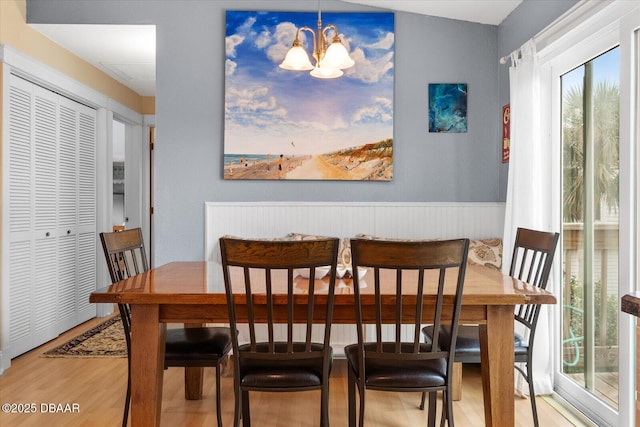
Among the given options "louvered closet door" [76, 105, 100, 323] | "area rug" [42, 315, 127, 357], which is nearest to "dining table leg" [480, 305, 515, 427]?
"area rug" [42, 315, 127, 357]

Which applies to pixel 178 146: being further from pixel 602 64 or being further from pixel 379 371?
pixel 602 64

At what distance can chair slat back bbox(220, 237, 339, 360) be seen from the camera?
5.64ft

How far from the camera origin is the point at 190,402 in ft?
9.23

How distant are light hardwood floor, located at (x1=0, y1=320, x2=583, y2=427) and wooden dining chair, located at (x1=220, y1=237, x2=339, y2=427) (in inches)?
30.3

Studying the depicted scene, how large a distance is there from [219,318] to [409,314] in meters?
0.73

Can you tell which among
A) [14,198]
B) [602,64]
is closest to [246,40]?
[14,198]

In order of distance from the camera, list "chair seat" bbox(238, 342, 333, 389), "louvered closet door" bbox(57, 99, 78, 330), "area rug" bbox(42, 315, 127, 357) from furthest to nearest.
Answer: "louvered closet door" bbox(57, 99, 78, 330)
"area rug" bbox(42, 315, 127, 357)
"chair seat" bbox(238, 342, 333, 389)

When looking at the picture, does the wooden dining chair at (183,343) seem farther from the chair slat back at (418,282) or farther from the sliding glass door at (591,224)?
the sliding glass door at (591,224)

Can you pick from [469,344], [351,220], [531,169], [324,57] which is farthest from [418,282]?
[351,220]

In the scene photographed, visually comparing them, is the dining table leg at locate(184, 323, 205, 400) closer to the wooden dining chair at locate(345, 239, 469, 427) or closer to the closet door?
the wooden dining chair at locate(345, 239, 469, 427)

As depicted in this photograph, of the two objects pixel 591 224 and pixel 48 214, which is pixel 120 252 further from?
pixel 591 224

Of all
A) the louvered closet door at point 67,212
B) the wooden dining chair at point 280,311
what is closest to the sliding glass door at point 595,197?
the wooden dining chair at point 280,311

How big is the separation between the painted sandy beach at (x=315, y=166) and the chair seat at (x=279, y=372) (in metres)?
2.00

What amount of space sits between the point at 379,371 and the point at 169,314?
84cm
